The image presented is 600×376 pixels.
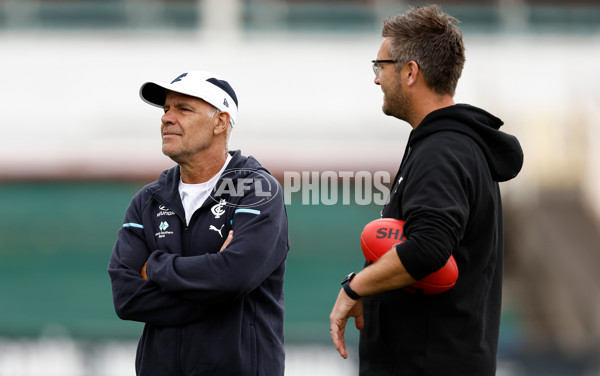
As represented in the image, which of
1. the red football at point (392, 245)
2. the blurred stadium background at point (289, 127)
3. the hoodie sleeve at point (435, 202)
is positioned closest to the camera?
the hoodie sleeve at point (435, 202)

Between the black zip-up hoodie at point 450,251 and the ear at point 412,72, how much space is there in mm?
142

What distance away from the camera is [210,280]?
10.2 feet

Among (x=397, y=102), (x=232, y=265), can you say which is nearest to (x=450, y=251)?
(x=397, y=102)

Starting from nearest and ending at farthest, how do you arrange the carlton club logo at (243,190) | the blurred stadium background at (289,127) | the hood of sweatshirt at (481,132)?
the hood of sweatshirt at (481,132)
the carlton club logo at (243,190)
the blurred stadium background at (289,127)

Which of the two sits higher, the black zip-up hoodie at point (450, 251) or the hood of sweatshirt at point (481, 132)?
the hood of sweatshirt at point (481, 132)

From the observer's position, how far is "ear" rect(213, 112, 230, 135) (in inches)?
133

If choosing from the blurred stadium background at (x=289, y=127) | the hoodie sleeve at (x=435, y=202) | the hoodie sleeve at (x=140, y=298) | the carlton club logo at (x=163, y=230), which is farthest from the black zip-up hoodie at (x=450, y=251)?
the blurred stadium background at (x=289, y=127)

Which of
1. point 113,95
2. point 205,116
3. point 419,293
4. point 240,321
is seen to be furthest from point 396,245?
point 113,95

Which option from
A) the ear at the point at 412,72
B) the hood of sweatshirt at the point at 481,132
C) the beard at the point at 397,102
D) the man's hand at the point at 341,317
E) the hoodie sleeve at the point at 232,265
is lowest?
the man's hand at the point at 341,317

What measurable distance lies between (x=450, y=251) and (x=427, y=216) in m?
0.14

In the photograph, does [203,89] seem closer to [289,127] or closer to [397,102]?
[397,102]

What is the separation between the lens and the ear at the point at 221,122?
3.39 meters

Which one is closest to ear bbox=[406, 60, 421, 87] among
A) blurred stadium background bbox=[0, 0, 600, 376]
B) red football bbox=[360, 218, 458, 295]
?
red football bbox=[360, 218, 458, 295]

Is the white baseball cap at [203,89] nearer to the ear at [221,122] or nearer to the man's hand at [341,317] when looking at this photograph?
the ear at [221,122]
